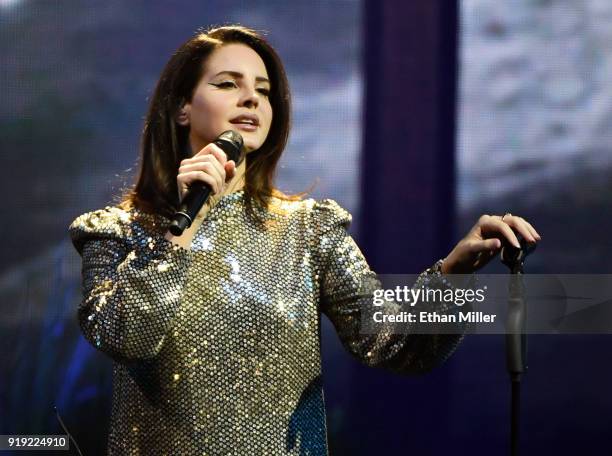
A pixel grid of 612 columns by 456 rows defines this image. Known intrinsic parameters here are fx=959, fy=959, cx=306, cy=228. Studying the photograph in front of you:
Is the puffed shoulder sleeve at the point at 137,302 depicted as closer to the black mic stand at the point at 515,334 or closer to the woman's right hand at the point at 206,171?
the woman's right hand at the point at 206,171

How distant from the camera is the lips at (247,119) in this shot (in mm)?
1479

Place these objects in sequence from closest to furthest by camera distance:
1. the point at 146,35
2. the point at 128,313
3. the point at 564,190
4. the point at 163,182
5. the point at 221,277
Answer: the point at 128,313, the point at 221,277, the point at 163,182, the point at 564,190, the point at 146,35

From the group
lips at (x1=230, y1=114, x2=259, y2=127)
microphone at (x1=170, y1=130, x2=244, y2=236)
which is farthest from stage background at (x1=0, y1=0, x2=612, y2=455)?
microphone at (x1=170, y1=130, x2=244, y2=236)

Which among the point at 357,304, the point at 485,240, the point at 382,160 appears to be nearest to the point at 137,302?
the point at 357,304

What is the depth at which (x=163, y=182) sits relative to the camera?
151cm

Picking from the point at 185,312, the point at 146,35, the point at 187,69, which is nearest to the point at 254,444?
the point at 185,312

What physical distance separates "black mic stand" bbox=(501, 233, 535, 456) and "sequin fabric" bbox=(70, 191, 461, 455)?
0.17 m

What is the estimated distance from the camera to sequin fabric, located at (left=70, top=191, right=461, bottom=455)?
1.29 m

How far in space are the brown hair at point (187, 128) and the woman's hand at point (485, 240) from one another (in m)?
0.34

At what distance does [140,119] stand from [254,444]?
3.05 ft

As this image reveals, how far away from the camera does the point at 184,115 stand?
1.56 metres

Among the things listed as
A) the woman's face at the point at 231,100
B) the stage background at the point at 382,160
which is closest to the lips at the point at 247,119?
the woman's face at the point at 231,100

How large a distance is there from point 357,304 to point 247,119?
0.33 m

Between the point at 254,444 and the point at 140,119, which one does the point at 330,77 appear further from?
the point at 254,444
